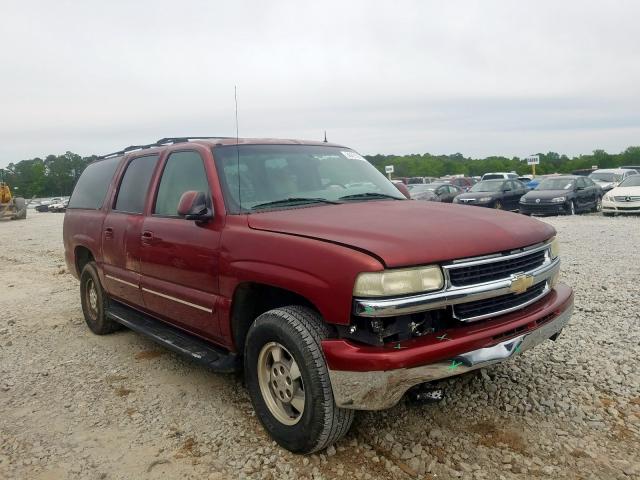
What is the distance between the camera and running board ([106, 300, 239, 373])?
3.44 meters

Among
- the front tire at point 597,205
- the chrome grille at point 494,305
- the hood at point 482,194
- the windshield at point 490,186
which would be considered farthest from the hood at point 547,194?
the chrome grille at point 494,305

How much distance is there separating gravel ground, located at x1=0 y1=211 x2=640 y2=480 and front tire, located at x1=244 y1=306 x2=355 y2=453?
0.51 feet

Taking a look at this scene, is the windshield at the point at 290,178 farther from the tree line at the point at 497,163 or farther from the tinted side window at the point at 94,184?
the tree line at the point at 497,163

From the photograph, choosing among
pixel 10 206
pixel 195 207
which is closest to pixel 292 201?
pixel 195 207

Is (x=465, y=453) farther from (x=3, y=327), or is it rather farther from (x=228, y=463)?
(x=3, y=327)

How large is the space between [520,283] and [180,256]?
2.30m

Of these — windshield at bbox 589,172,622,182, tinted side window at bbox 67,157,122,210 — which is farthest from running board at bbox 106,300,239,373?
windshield at bbox 589,172,622,182

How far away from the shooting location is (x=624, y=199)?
634 inches

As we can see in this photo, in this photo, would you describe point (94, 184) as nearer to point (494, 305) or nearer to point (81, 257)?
point (81, 257)

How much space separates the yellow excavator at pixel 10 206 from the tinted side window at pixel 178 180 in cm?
2955

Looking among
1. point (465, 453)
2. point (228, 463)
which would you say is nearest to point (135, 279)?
point (228, 463)

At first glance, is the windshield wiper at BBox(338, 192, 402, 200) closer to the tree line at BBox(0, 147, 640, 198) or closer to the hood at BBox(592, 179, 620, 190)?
the hood at BBox(592, 179, 620, 190)

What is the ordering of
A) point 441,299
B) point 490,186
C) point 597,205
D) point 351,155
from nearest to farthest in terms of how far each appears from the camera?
point 441,299
point 351,155
point 597,205
point 490,186

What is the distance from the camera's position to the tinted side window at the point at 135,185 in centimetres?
452
